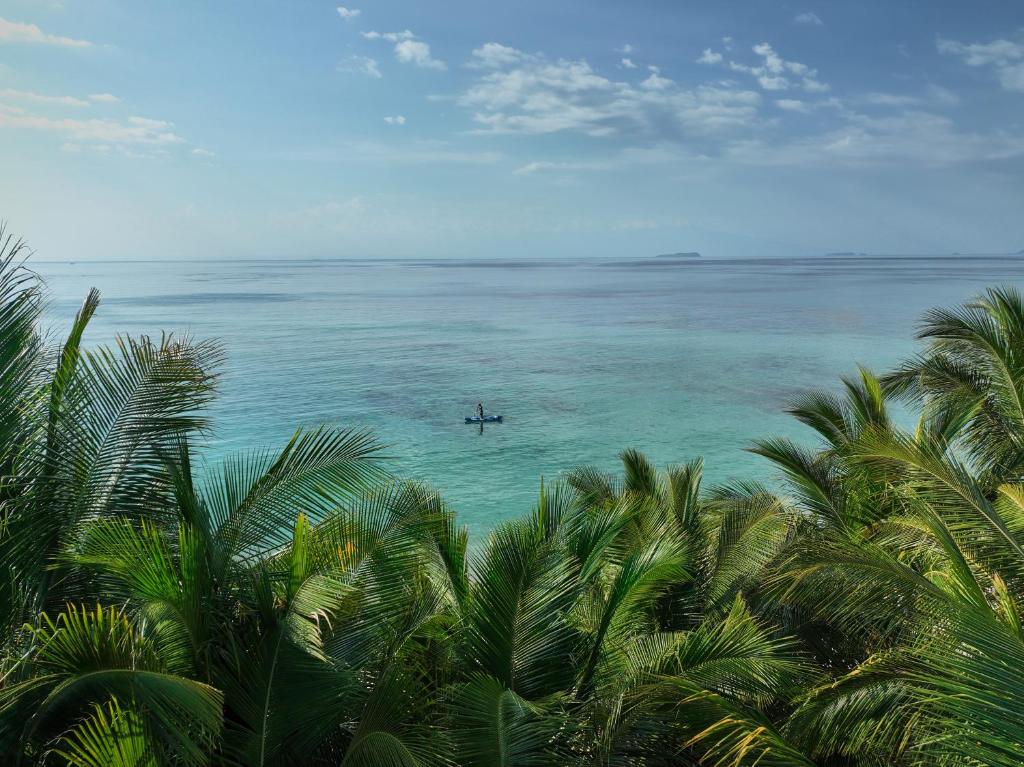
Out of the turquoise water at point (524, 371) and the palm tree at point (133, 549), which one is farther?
the turquoise water at point (524, 371)

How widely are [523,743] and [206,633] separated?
2203mm

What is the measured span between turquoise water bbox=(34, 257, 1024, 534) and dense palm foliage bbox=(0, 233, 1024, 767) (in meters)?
6.55

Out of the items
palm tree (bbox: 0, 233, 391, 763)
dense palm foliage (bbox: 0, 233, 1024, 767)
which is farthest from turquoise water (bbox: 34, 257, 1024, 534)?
dense palm foliage (bbox: 0, 233, 1024, 767)

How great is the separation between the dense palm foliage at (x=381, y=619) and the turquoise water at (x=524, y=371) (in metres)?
6.55

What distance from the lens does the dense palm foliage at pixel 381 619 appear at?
165 inches

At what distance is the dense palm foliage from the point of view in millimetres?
4184

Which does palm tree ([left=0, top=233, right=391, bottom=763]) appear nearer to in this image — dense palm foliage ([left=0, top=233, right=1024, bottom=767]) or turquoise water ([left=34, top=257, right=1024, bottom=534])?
dense palm foliage ([left=0, top=233, right=1024, bottom=767])

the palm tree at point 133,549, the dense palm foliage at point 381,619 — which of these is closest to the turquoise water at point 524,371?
the palm tree at point 133,549

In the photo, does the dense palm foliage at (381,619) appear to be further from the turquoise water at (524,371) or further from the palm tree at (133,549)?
the turquoise water at (524,371)

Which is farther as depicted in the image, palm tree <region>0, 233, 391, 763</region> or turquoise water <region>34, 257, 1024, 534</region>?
turquoise water <region>34, 257, 1024, 534</region>

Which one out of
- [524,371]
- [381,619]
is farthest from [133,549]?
[524,371]

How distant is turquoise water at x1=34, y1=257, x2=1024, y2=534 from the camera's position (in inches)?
1070

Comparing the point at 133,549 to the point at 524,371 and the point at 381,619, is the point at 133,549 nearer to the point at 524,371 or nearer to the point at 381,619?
the point at 381,619

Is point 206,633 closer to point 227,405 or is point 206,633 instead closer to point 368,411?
point 368,411
